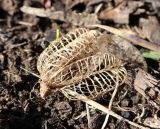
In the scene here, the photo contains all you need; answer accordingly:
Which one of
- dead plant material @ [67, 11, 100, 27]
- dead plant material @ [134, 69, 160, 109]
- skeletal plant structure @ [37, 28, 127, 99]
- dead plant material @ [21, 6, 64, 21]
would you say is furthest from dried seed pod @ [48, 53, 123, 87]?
dead plant material @ [21, 6, 64, 21]

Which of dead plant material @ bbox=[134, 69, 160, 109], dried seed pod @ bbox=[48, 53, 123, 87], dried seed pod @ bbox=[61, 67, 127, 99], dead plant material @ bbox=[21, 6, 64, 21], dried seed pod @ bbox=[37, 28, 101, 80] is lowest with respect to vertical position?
dead plant material @ bbox=[134, 69, 160, 109]

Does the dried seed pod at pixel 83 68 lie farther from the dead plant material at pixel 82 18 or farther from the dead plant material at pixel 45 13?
the dead plant material at pixel 45 13

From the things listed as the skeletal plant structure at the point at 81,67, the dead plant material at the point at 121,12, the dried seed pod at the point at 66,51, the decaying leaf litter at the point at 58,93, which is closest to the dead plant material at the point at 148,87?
the decaying leaf litter at the point at 58,93

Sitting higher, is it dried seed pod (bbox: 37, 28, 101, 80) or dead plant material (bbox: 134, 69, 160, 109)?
dried seed pod (bbox: 37, 28, 101, 80)

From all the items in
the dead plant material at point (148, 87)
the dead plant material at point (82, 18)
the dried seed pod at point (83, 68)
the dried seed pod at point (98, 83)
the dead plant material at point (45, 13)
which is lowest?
the dead plant material at point (148, 87)

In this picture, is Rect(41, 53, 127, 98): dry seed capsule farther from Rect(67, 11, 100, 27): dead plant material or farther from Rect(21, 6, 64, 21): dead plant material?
Rect(21, 6, 64, 21): dead plant material

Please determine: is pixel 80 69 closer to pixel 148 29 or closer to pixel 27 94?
pixel 27 94
